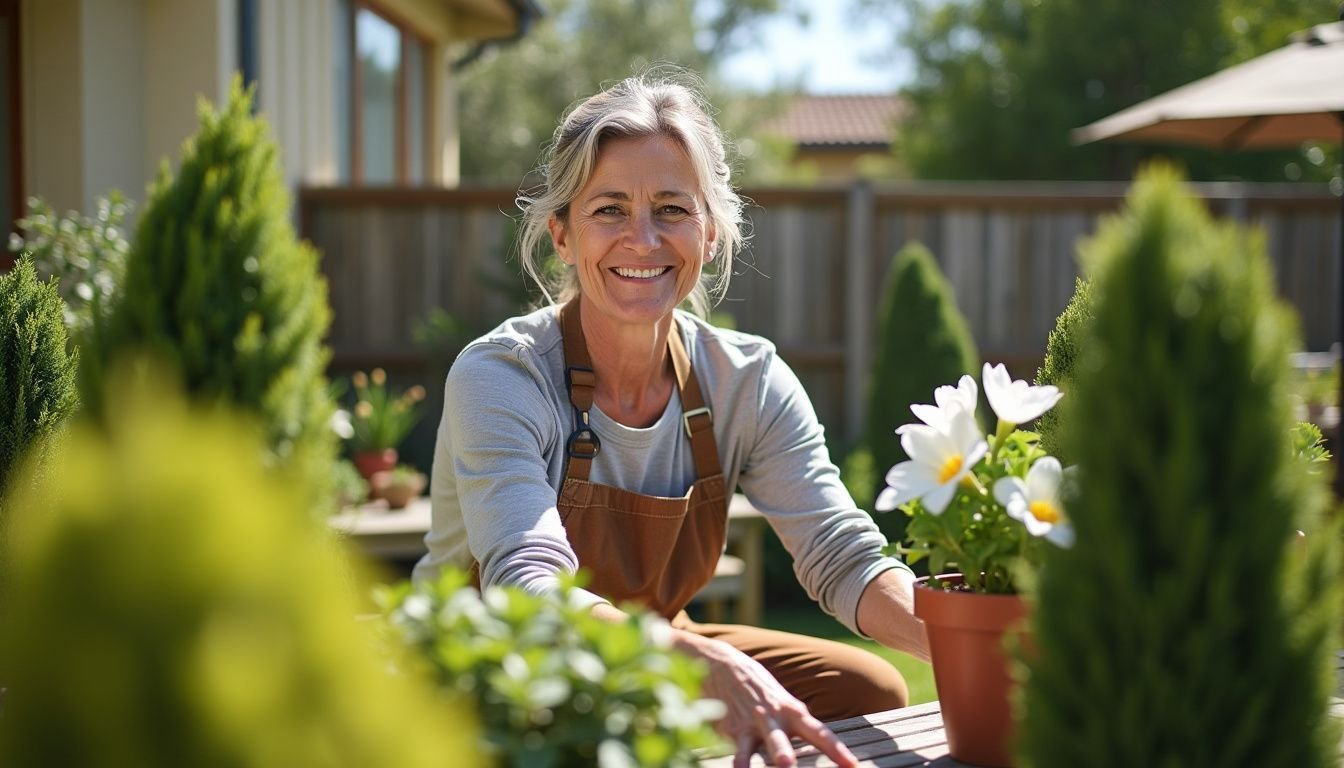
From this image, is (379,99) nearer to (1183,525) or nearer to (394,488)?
(394,488)

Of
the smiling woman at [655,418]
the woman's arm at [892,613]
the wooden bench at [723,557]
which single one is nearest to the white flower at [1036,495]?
the woman's arm at [892,613]

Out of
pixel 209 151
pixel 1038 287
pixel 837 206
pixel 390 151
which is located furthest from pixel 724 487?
pixel 390 151

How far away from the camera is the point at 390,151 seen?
395 inches

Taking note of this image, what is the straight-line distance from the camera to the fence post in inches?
319

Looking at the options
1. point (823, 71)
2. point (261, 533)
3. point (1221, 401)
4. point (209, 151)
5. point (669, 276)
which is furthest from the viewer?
point (823, 71)

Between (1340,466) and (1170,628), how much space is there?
5.43m

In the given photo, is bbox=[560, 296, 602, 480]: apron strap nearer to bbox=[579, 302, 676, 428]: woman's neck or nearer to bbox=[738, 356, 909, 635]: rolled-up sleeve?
bbox=[579, 302, 676, 428]: woman's neck

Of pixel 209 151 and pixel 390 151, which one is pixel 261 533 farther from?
pixel 390 151

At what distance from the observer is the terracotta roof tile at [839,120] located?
78.1ft

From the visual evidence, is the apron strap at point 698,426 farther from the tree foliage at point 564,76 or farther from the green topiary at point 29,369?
the tree foliage at point 564,76

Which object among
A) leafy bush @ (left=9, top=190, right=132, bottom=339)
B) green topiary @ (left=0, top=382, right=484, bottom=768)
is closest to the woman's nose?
green topiary @ (left=0, top=382, right=484, bottom=768)

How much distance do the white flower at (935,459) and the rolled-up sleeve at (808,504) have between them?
0.86 metres

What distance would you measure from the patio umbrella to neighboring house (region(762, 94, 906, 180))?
1440cm

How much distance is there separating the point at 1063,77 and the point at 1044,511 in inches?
700
